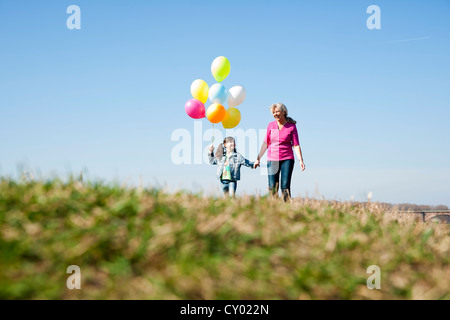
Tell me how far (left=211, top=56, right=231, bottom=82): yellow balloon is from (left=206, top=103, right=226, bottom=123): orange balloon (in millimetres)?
776

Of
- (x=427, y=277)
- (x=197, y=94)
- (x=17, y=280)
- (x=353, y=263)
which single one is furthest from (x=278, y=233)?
(x=197, y=94)

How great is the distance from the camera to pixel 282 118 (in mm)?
8344

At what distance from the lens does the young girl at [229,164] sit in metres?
9.73

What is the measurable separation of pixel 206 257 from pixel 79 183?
228 cm

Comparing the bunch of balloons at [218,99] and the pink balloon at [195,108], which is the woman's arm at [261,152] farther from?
the pink balloon at [195,108]

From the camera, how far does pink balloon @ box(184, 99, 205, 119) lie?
30.4 feet

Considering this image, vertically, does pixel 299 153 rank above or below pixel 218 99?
below

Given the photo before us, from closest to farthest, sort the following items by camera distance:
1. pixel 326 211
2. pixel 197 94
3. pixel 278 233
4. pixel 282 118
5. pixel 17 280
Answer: pixel 17 280 < pixel 278 233 < pixel 326 211 < pixel 282 118 < pixel 197 94

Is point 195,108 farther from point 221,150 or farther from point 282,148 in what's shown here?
point 282,148

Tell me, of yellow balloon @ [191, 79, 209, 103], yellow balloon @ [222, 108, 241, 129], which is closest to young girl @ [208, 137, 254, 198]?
yellow balloon @ [222, 108, 241, 129]

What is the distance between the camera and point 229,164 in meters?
9.78

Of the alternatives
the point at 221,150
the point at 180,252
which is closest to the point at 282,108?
the point at 221,150

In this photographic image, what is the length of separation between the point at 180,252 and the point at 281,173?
16.4 ft

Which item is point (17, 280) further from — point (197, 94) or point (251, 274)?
point (197, 94)
